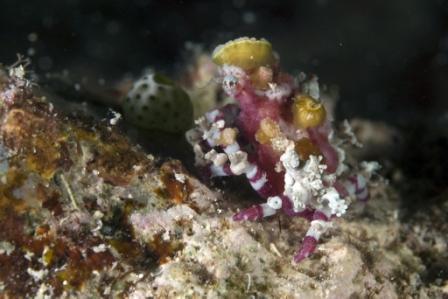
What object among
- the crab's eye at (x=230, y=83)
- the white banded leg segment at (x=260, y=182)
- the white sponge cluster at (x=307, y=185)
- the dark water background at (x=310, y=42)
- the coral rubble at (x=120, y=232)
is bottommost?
the coral rubble at (x=120, y=232)

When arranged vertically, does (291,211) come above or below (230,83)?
below

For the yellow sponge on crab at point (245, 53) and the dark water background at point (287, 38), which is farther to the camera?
the dark water background at point (287, 38)

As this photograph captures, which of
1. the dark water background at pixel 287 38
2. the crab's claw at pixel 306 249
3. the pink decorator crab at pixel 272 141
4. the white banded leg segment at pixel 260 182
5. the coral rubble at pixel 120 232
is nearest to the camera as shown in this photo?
the coral rubble at pixel 120 232

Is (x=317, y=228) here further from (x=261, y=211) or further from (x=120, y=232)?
(x=120, y=232)

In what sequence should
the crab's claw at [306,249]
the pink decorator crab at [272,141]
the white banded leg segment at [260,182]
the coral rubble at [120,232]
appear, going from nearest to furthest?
1. the coral rubble at [120,232]
2. the crab's claw at [306,249]
3. the pink decorator crab at [272,141]
4. the white banded leg segment at [260,182]

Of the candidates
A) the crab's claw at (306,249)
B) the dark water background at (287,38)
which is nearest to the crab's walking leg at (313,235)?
the crab's claw at (306,249)

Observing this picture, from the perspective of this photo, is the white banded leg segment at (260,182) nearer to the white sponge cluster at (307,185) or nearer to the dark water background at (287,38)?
the white sponge cluster at (307,185)

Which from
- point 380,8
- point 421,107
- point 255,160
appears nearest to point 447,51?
point 421,107

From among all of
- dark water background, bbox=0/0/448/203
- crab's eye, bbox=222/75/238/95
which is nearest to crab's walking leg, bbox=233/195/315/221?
crab's eye, bbox=222/75/238/95

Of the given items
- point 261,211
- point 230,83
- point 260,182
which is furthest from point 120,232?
point 230,83
